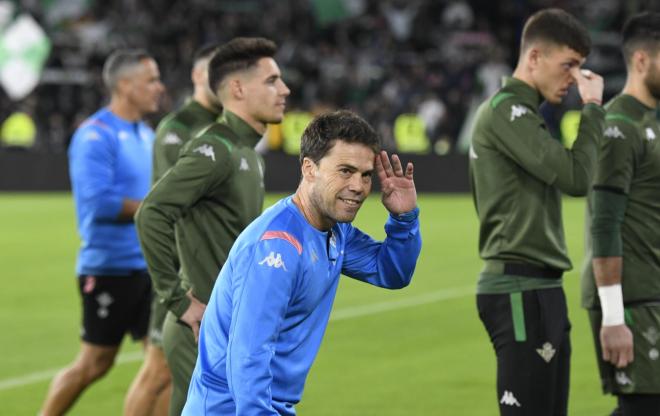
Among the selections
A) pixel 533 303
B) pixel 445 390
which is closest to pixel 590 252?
pixel 533 303

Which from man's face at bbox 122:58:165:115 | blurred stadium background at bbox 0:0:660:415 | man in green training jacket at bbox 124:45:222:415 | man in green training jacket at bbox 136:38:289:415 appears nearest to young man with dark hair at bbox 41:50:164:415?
man's face at bbox 122:58:165:115

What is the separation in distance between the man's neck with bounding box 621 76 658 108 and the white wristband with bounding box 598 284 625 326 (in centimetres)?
A: 89

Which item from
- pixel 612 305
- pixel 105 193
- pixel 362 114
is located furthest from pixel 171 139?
pixel 362 114

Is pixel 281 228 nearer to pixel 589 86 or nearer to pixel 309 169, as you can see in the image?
pixel 309 169

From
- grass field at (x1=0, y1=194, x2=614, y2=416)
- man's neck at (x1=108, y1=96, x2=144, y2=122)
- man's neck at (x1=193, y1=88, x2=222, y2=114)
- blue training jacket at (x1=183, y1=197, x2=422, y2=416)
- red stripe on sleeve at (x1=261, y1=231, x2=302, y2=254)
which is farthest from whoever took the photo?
grass field at (x1=0, y1=194, x2=614, y2=416)

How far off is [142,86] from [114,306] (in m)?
1.52

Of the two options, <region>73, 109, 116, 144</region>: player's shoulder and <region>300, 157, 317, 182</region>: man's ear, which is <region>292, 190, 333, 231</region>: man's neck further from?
<region>73, 109, 116, 144</region>: player's shoulder

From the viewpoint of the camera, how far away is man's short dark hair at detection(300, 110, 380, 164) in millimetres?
4332

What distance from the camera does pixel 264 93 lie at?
612 cm

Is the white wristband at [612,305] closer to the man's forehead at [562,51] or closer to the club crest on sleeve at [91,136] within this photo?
the man's forehead at [562,51]

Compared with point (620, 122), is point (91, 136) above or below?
below

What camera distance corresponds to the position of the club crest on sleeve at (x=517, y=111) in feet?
18.8

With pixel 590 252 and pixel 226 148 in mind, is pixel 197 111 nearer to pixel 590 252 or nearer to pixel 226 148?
pixel 226 148

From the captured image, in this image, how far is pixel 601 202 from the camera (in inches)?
240
